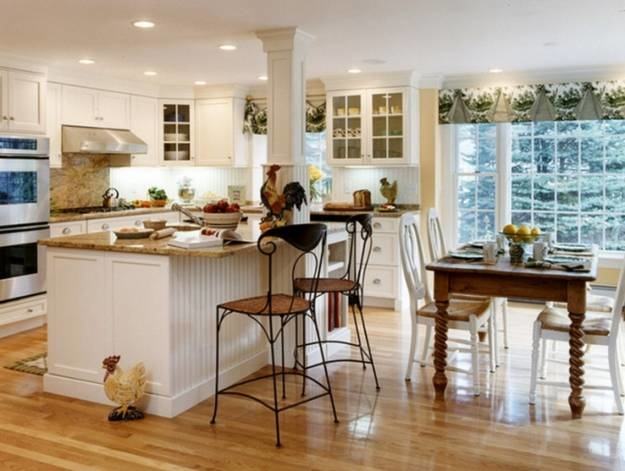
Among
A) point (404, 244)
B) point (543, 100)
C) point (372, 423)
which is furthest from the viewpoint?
point (543, 100)

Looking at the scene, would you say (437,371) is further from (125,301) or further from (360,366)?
(125,301)

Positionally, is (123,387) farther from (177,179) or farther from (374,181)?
(177,179)

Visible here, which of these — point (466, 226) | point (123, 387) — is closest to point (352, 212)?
point (466, 226)

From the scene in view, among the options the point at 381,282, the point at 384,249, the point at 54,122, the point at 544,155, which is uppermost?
the point at 54,122

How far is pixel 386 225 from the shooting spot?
20.9 feet

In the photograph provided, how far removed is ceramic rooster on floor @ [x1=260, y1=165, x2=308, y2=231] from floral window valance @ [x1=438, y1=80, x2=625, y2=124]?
304 centimetres

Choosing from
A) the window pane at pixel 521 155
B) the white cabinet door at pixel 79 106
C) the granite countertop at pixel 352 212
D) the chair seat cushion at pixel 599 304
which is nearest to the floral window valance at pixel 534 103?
the window pane at pixel 521 155

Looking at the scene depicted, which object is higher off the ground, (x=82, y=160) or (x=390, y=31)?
(x=390, y=31)

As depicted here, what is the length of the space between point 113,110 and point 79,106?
1.52 ft

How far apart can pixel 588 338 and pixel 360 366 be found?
1.55 m

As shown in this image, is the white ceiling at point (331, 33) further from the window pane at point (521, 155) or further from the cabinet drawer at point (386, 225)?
the cabinet drawer at point (386, 225)

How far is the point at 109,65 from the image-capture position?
235 inches

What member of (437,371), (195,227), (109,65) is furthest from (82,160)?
(437,371)

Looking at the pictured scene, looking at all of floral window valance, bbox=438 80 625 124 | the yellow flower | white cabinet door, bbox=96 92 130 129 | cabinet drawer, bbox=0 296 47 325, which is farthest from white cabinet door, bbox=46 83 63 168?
floral window valance, bbox=438 80 625 124
